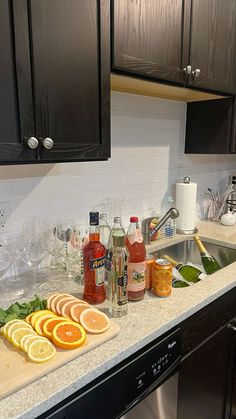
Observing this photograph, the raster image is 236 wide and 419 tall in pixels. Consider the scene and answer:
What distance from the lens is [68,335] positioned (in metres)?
0.84

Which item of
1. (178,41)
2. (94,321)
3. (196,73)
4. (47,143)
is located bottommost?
(94,321)

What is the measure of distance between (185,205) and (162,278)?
85cm

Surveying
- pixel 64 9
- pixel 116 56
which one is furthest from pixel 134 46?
pixel 64 9

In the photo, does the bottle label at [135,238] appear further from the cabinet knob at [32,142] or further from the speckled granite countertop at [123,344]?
the cabinet knob at [32,142]

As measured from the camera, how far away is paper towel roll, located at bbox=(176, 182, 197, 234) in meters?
1.87

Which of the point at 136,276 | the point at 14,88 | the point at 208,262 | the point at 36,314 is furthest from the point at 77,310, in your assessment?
the point at 208,262

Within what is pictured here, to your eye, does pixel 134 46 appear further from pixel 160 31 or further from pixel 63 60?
pixel 63 60

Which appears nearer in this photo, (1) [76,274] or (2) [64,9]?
(2) [64,9]

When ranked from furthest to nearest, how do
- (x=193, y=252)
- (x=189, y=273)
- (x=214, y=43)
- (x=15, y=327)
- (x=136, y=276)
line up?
(x=193, y=252)
(x=189, y=273)
(x=214, y=43)
(x=136, y=276)
(x=15, y=327)

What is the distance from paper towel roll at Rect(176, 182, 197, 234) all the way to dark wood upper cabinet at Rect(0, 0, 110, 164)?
90cm

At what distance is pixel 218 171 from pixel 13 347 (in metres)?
1.93

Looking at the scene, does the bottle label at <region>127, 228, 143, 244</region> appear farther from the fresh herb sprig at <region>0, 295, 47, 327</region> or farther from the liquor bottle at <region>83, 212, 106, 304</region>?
the fresh herb sprig at <region>0, 295, 47, 327</region>

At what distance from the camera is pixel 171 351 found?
1.03 meters

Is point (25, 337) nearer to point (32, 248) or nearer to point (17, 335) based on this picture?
point (17, 335)
